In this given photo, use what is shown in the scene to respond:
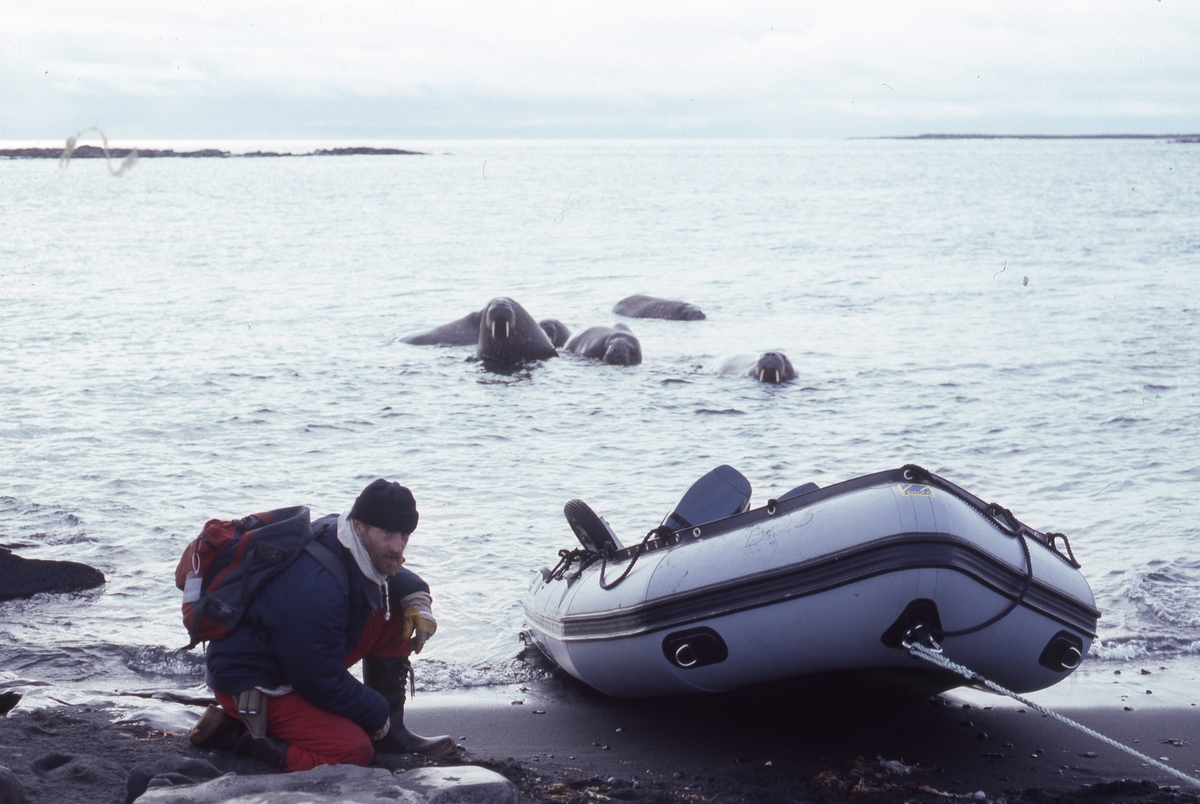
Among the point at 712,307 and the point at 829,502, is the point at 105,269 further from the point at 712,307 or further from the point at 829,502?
the point at 829,502

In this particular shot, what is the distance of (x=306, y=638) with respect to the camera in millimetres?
3592

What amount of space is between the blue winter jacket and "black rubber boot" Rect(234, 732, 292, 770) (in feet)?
0.60

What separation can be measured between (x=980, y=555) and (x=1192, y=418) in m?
8.76

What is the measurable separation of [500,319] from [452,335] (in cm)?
186

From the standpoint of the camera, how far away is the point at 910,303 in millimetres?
21406

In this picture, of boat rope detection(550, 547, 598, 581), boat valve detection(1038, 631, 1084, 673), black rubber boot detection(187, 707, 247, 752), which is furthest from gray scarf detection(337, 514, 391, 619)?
boat valve detection(1038, 631, 1084, 673)

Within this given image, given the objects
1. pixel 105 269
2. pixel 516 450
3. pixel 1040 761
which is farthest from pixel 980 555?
pixel 105 269

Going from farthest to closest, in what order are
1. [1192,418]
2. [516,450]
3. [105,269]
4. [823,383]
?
[105,269] < [823,383] < [1192,418] < [516,450]

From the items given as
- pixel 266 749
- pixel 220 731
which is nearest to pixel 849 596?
pixel 266 749

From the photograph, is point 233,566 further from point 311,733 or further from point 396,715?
point 396,715

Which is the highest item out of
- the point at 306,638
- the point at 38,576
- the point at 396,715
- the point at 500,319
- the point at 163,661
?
the point at 500,319

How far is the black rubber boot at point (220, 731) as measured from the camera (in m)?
3.87

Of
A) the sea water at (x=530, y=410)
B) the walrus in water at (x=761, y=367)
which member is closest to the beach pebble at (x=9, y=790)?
the sea water at (x=530, y=410)

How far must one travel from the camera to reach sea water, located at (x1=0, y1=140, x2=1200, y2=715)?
652 centimetres
